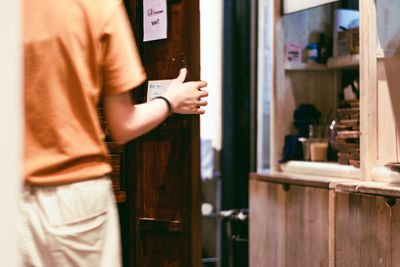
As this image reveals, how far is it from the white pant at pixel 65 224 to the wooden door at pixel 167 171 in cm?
98

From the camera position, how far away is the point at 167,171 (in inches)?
89.7

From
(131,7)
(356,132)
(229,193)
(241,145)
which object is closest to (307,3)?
(356,132)

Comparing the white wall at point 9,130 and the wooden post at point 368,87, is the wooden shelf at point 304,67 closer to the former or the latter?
the wooden post at point 368,87

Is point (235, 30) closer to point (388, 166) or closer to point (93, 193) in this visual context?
point (388, 166)

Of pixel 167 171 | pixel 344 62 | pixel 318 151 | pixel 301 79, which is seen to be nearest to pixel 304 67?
pixel 301 79

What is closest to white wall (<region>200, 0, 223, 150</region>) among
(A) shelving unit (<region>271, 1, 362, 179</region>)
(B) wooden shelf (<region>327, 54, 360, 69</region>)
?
(A) shelving unit (<region>271, 1, 362, 179</region>)

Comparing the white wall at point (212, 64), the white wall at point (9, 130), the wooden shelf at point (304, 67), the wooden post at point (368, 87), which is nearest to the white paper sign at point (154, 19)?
the wooden post at point (368, 87)

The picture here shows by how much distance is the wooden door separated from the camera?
7.20ft

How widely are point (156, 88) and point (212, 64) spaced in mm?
1730

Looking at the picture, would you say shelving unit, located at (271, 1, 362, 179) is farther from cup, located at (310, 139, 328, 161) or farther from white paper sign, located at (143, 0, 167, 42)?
white paper sign, located at (143, 0, 167, 42)

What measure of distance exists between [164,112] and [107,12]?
34 centimetres

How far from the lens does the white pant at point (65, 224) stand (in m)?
1.14

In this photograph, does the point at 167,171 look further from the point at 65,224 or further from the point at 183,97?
the point at 65,224

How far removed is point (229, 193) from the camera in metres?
4.07
